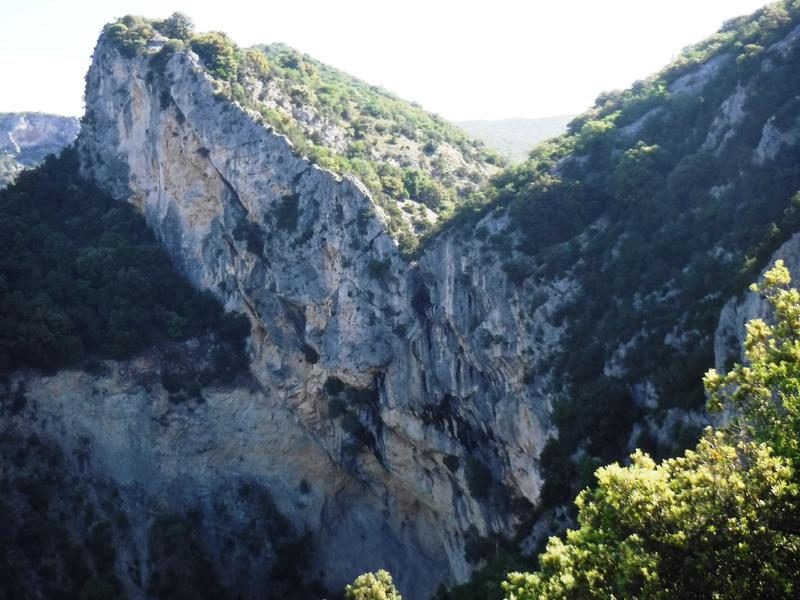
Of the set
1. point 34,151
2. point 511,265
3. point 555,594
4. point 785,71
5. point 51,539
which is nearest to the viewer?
point 555,594

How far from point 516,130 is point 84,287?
8309 cm

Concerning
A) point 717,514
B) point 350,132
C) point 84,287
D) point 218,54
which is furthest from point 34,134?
point 717,514

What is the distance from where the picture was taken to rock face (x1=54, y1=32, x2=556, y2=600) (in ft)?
135

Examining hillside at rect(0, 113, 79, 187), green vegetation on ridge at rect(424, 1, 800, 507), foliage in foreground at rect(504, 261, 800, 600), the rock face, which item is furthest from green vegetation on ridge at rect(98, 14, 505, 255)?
hillside at rect(0, 113, 79, 187)

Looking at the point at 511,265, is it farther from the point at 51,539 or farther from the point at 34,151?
the point at 34,151

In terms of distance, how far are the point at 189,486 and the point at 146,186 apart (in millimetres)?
23835

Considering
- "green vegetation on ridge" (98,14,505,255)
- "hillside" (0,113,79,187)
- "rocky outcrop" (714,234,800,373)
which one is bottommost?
"rocky outcrop" (714,234,800,373)

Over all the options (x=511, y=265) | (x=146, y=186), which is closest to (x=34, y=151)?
(x=146, y=186)

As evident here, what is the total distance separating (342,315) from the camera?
46.2m

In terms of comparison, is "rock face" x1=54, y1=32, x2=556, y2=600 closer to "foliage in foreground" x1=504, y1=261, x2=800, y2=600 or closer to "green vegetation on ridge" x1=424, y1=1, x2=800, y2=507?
"green vegetation on ridge" x1=424, y1=1, x2=800, y2=507

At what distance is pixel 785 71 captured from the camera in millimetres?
35125

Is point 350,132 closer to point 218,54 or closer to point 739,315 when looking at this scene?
point 218,54

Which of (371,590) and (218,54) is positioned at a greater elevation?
(218,54)

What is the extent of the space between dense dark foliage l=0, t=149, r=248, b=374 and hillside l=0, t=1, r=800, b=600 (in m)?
0.22
